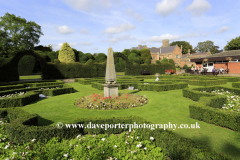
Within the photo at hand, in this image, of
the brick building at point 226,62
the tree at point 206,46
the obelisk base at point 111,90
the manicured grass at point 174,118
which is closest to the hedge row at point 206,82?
the manicured grass at point 174,118

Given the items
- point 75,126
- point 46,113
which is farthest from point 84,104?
point 75,126

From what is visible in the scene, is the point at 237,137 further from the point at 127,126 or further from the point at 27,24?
the point at 27,24

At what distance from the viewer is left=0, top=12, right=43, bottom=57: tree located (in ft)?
109

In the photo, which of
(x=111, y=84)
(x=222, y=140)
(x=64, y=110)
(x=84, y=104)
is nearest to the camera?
(x=222, y=140)

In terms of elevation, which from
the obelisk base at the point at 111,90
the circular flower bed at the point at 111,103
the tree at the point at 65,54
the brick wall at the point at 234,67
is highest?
the tree at the point at 65,54

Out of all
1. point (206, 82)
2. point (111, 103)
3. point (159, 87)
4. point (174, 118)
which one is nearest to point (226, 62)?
point (206, 82)

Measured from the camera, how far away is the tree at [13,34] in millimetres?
33281

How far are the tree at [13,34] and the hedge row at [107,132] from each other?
1416 inches

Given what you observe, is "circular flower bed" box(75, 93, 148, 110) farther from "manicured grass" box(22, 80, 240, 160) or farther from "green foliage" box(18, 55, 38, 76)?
"green foliage" box(18, 55, 38, 76)

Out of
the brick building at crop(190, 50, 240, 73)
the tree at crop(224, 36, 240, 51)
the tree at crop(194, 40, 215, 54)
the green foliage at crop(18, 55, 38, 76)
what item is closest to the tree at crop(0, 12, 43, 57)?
the green foliage at crop(18, 55, 38, 76)

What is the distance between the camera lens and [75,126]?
4.49 metres

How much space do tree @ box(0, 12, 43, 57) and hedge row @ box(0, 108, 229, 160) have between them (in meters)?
36.0

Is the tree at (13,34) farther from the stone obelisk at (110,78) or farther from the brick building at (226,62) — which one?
the brick building at (226,62)

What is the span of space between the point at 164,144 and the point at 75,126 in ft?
8.87
